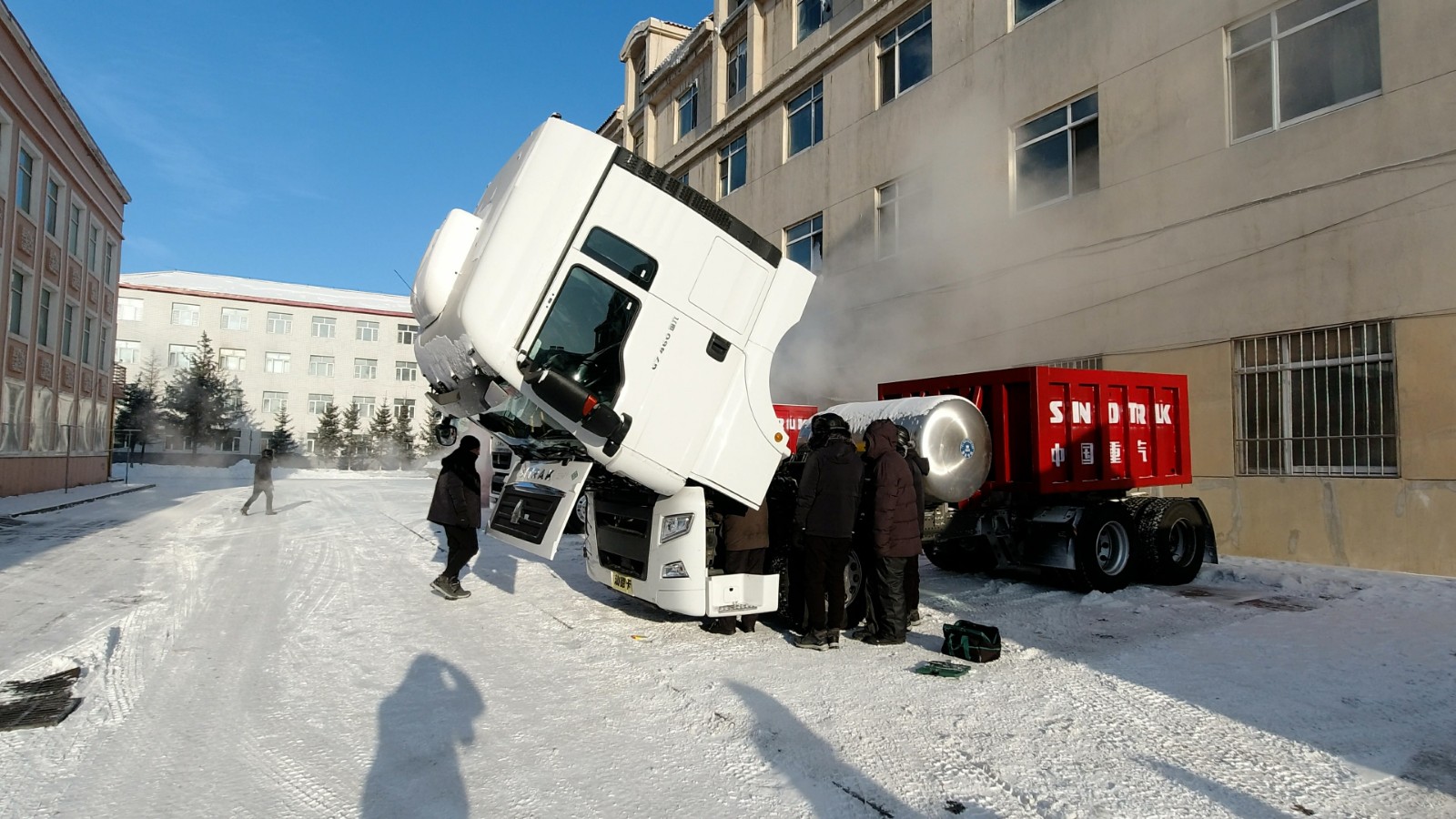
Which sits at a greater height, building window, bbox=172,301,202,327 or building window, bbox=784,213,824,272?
building window, bbox=172,301,202,327

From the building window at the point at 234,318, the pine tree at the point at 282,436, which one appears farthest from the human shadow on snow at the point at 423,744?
the building window at the point at 234,318

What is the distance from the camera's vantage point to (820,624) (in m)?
5.95

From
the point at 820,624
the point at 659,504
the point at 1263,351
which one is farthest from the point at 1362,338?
the point at 659,504

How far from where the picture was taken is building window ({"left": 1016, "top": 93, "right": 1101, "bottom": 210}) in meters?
13.4

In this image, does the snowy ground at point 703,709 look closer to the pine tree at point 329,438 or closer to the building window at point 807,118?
the building window at point 807,118

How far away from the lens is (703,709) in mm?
4543

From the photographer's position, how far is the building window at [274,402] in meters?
55.2

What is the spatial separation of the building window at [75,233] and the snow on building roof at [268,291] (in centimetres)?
2548

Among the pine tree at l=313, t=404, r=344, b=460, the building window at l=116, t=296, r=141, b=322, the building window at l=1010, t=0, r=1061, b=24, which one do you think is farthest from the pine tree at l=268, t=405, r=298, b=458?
the building window at l=1010, t=0, r=1061, b=24

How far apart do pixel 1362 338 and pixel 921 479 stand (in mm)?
6970

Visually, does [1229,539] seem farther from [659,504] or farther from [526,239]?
[526,239]

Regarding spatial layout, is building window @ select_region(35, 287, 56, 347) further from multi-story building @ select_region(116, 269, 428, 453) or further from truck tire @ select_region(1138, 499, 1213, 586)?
multi-story building @ select_region(116, 269, 428, 453)

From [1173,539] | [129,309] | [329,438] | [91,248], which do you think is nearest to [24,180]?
[91,248]

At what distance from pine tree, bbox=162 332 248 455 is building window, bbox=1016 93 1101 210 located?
169 feet
